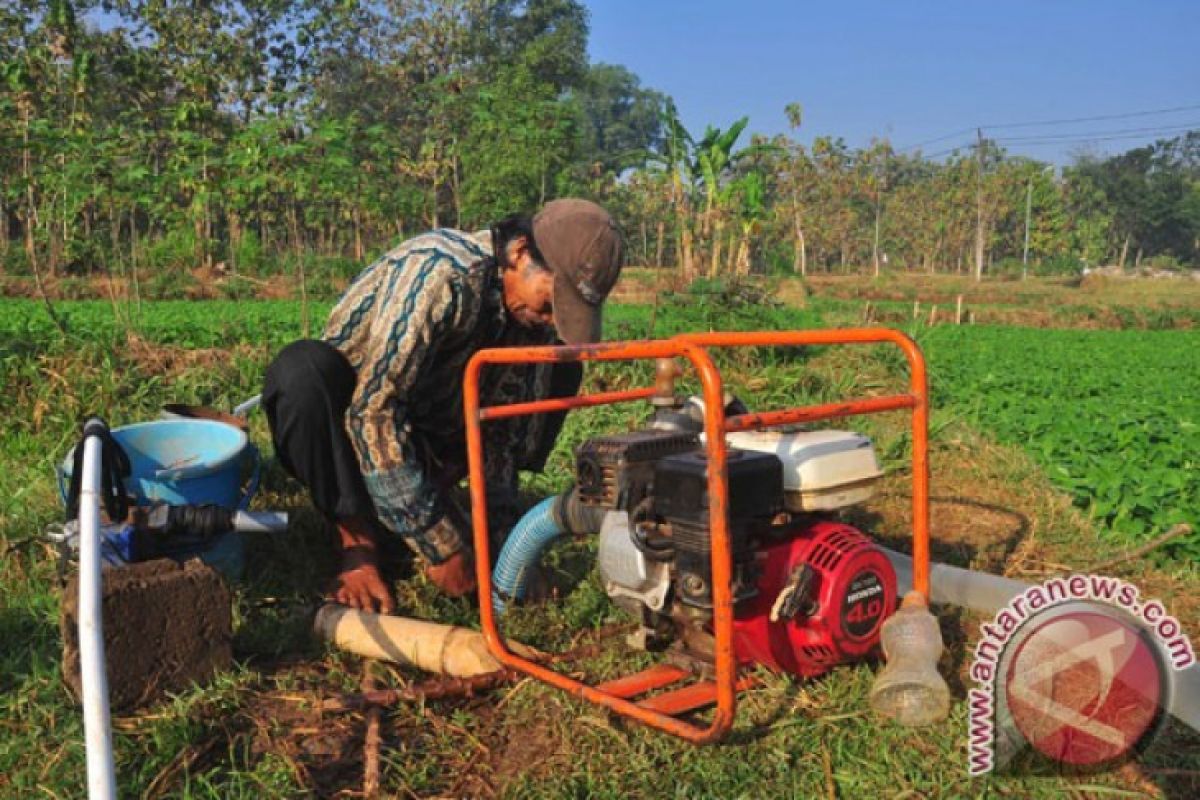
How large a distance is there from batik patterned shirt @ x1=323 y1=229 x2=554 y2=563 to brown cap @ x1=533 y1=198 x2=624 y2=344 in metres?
0.28

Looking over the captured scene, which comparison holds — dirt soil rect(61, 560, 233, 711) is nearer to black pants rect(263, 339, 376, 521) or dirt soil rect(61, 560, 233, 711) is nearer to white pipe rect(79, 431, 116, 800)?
white pipe rect(79, 431, 116, 800)

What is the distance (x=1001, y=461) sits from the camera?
15.3 feet

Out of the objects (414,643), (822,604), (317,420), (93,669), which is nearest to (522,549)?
(414,643)

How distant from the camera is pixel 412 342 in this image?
2.64 meters

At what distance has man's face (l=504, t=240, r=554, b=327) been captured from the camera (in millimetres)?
2596

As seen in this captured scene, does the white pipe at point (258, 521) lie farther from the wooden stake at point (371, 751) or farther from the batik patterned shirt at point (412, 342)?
the wooden stake at point (371, 751)

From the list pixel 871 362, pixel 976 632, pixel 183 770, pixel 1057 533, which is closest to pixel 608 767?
pixel 183 770

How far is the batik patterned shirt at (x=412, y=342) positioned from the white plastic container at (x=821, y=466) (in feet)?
3.11

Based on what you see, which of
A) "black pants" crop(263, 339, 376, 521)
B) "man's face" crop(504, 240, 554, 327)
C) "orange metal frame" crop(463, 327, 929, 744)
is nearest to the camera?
"orange metal frame" crop(463, 327, 929, 744)

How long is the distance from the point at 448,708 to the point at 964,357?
9.25m

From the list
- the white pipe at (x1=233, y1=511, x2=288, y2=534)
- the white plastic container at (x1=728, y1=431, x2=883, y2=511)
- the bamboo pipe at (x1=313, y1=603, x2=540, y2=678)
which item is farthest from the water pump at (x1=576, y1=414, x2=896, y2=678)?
the white pipe at (x1=233, y1=511, x2=288, y2=534)

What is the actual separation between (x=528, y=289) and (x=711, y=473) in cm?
107

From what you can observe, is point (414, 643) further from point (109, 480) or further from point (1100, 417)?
point (1100, 417)

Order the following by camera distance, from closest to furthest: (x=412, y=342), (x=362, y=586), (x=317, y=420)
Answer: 1. (x=412, y=342)
2. (x=317, y=420)
3. (x=362, y=586)
